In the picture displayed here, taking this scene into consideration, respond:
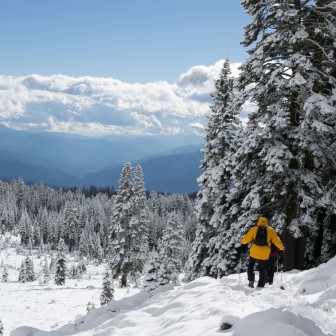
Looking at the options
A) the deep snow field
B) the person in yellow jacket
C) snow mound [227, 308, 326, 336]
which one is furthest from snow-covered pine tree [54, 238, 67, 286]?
snow mound [227, 308, 326, 336]

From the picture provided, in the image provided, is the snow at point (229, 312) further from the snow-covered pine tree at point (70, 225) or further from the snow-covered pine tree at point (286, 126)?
the snow-covered pine tree at point (70, 225)

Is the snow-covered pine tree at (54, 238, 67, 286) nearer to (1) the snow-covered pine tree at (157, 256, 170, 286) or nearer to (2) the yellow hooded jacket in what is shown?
(1) the snow-covered pine tree at (157, 256, 170, 286)

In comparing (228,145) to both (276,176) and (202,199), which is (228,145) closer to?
(202,199)

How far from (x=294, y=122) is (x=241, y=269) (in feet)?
21.6

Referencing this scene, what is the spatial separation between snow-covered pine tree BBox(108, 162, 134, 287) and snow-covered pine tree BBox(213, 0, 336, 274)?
30505 millimetres

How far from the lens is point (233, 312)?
7.24m

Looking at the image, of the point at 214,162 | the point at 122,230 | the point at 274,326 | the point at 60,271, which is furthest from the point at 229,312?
the point at 60,271

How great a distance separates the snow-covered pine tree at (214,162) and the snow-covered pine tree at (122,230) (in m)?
21.4

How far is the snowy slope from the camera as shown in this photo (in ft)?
19.2

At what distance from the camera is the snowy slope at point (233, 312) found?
586 centimetres

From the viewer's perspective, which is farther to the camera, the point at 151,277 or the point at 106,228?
the point at 106,228

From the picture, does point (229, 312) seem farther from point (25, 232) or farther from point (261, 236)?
point (25, 232)

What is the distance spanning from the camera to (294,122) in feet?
41.1

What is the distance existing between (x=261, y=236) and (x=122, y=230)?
33.4m
